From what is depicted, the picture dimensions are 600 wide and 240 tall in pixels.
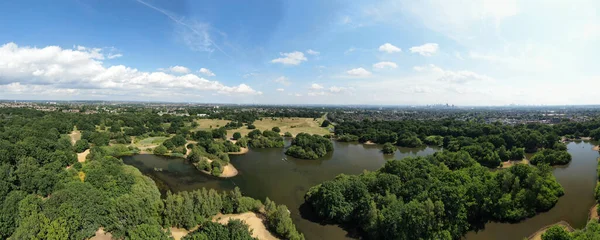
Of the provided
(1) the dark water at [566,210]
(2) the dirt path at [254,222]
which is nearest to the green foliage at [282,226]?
(2) the dirt path at [254,222]

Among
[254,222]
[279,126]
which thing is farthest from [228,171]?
[279,126]

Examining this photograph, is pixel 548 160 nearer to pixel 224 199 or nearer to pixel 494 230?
pixel 494 230

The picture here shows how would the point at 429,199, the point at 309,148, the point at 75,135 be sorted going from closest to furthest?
the point at 429,199, the point at 309,148, the point at 75,135

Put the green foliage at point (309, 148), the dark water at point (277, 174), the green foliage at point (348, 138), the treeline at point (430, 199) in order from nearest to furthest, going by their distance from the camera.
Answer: the treeline at point (430, 199)
the dark water at point (277, 174)
the green foliage at point (309, 148)
the green foliage at point (348, 138)

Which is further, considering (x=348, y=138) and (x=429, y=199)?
(x=348, y=138)

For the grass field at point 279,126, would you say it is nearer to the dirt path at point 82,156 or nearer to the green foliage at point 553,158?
the dirt path at point 82,156

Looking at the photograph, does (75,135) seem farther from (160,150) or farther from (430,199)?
(430,199)
